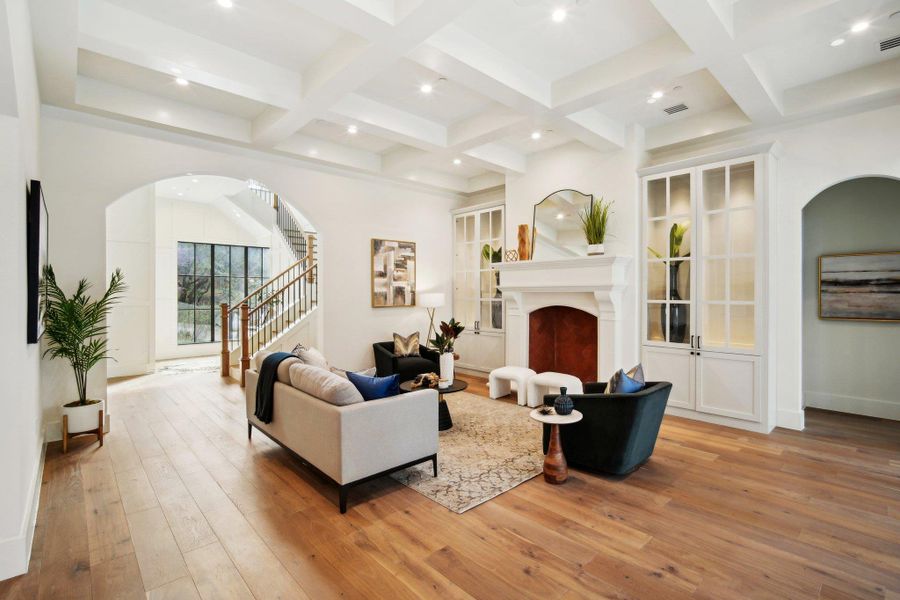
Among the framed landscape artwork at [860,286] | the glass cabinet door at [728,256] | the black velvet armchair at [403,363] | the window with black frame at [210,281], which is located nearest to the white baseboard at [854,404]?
the framed landscape artwork at [860,286]

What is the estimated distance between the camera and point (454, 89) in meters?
4.26

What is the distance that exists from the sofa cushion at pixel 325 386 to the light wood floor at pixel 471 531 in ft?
2.23

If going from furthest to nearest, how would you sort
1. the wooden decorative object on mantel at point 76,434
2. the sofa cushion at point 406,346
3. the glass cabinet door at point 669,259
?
the sofa cushion at point 406,346 → the glass cabinet door at point 669,259 → the wooden decorative object on mantel at point 76,434

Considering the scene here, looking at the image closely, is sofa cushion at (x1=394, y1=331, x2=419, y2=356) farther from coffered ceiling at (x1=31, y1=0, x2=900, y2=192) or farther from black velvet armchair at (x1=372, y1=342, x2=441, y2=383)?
coffered ceiling at (x1=31, y1=0, x2=900, y2=192)

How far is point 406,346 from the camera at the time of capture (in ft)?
20.4

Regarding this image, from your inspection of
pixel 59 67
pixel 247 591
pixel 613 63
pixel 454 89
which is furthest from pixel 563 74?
pixel 247 591

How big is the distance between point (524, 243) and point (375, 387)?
352 centimetres

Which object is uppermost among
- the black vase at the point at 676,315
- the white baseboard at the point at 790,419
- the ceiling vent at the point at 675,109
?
the ceiling vent at the point at 675,109

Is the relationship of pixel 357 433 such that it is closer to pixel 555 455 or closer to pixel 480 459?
pixel 480 459

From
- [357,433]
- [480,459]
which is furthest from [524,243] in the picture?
[357,433]

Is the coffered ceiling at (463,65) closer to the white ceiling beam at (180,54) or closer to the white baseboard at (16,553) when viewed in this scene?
the white ceiling beam at (180,54)

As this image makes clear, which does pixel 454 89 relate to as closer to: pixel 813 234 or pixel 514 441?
pixel 514 441

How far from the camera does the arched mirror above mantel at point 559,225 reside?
18.4 ft

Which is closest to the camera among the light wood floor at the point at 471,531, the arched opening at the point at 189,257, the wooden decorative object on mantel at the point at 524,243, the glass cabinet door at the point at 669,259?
the light wood floor at the point at 471,531
